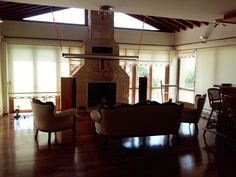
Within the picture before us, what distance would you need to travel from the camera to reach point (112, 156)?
402 centimetres

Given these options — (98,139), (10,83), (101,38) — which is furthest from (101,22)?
(98,139)

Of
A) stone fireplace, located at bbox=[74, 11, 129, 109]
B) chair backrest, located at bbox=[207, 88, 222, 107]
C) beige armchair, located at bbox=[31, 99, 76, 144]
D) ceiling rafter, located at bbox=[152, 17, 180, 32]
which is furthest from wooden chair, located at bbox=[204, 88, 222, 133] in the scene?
ceiling rafter, located at bbox=[152, 17, 180, 32]

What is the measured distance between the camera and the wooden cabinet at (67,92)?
7.63 m

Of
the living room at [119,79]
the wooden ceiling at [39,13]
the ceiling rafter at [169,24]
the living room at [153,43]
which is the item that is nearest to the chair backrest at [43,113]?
the living room at [119,79]

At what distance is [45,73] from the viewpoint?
8.01m

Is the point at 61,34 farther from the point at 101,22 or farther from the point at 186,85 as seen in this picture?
the point at 186,85

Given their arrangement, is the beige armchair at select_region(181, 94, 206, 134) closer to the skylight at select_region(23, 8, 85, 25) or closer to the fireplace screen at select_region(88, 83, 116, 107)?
the fireplace screen at select_region(88, 83, 116, 107)

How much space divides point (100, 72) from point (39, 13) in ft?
9.64

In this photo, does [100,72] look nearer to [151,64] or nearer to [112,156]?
[151,64]

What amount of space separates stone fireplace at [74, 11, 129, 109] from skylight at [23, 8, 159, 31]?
2.15ft

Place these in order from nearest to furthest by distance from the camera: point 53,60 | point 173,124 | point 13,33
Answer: point 173,124 < point 13,33 < point 53,60

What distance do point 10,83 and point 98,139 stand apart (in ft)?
14.5

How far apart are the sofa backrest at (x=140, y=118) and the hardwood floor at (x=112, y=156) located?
0.33m

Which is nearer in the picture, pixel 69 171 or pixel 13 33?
pixel 69 171
